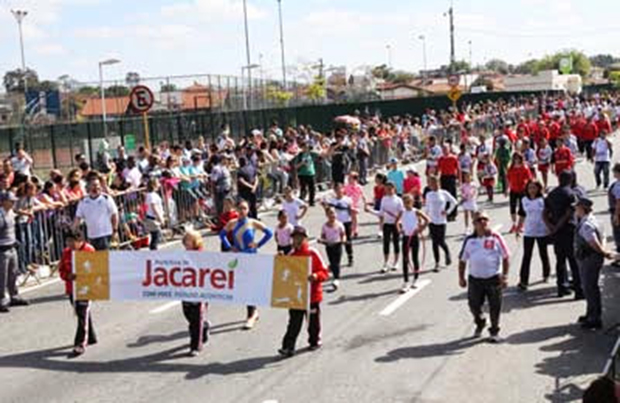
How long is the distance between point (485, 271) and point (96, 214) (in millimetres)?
6699

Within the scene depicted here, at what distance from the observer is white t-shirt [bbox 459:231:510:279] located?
11031mm

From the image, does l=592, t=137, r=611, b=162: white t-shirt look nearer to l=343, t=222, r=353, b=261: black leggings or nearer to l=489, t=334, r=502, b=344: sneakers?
l=343, t=222, r=353, b=261: black leggings

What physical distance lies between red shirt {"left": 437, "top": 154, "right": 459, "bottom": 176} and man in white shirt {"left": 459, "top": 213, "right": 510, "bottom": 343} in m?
9.80

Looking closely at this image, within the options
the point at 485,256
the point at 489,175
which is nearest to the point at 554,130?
the point at 489,175

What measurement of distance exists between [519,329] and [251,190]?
10.7 m

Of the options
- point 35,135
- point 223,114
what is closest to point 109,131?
point 35,135

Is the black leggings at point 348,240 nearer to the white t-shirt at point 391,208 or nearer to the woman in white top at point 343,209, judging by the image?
the woman in white top at point 343,209

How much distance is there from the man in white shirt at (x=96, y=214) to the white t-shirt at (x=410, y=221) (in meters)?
4.76

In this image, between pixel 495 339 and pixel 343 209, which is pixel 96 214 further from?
pixel 495 339

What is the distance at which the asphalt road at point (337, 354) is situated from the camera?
372 inches

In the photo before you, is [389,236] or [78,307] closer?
[78,307]

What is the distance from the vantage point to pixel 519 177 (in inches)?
715

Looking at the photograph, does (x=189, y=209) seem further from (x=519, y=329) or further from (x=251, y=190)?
(x=519, y=329)

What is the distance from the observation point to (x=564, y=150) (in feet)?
72.1
